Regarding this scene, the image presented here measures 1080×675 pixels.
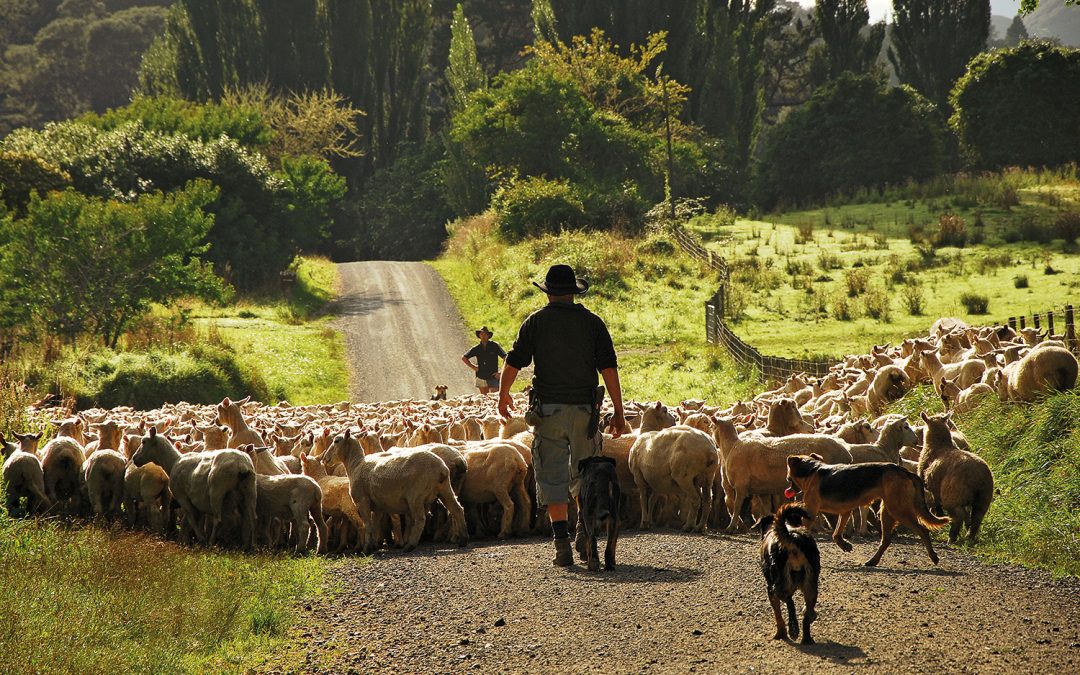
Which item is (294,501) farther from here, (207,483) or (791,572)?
(791,572)

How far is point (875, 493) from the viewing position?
31.3ft

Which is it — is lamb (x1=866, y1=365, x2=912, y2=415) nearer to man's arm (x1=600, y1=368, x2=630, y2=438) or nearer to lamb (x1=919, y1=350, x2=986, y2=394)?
lamb (x1=919, y1=350, x2=986, y2=394)

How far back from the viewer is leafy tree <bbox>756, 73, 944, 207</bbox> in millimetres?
62344

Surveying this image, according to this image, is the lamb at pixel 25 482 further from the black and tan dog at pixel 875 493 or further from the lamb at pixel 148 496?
the black and tan dog at pixel 875 493

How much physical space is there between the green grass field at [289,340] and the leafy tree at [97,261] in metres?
2.48

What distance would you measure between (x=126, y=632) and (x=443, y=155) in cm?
6365

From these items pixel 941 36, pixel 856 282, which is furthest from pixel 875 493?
pixel 941 36

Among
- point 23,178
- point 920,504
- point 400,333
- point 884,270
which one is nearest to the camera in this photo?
point 920,504

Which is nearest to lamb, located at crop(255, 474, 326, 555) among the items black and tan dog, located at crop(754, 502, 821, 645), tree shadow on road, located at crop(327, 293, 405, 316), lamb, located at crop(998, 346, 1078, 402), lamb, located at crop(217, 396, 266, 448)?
lamb, located at crop(217, 396, 266, 448)

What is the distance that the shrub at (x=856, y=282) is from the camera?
36.6 m

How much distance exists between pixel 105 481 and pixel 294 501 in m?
2.65

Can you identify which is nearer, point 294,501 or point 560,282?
point 560,282

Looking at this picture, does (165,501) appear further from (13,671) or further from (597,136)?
(597,136)

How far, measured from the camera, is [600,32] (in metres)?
62.2
